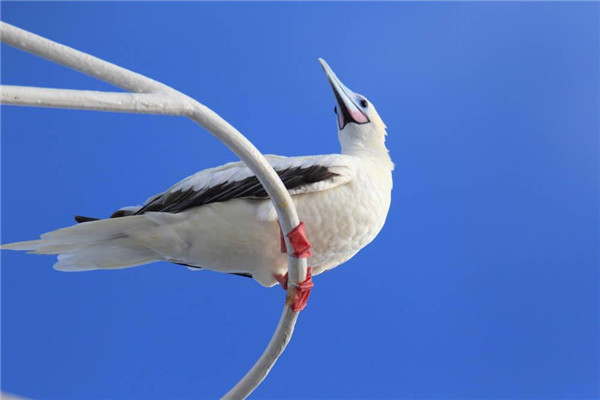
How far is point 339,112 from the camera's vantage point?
4391 millimetres

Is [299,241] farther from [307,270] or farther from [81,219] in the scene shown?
[81,219]

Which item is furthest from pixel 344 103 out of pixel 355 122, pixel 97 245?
pixel 97 245

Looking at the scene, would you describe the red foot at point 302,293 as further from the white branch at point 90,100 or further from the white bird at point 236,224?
the white branch at point 90,100

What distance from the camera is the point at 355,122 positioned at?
14.1ft

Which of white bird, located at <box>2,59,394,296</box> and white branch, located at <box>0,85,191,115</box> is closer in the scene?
white branch, located at <box>0,85,191,115</box>

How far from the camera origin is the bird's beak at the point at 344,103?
432 centimetres

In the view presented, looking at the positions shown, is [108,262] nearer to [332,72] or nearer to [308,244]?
[308,244]

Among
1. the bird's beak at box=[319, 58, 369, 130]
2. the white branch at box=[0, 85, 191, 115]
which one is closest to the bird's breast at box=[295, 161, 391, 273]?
the bird's beak at box=[319, 58, 369, 130]

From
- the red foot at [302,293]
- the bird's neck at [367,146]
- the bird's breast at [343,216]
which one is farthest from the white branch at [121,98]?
the bird's neck at [367,146]

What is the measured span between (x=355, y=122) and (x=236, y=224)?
1.03 m

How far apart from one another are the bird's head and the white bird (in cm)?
31

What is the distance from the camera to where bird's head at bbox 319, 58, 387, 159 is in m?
4.27

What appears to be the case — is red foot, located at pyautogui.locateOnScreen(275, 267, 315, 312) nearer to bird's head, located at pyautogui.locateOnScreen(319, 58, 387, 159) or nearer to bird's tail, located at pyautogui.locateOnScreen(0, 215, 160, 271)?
bird's tail, located at pyautogui.locateOnScreen(0, 215, 160, 271)

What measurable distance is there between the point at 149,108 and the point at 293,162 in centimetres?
130
